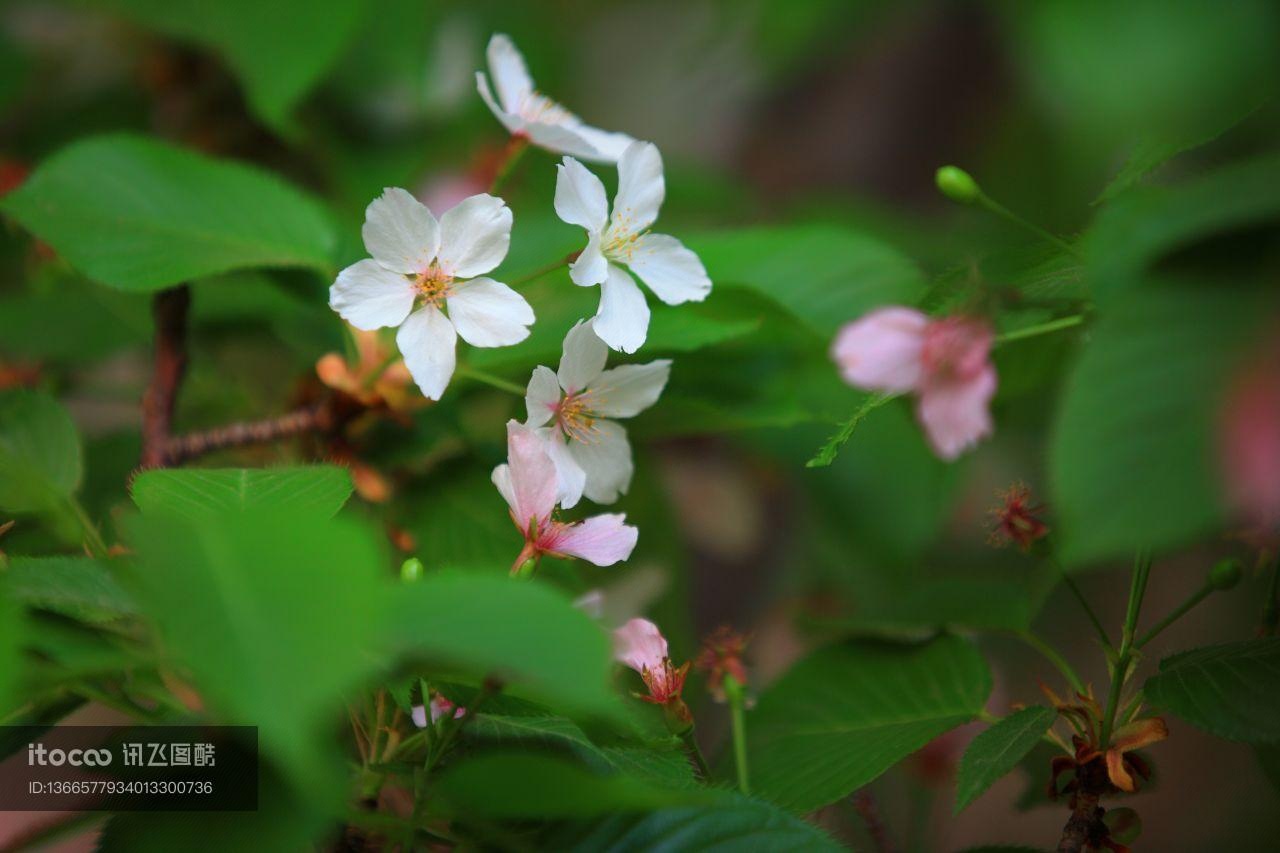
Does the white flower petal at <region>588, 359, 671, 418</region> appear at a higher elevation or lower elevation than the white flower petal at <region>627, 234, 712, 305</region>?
lower

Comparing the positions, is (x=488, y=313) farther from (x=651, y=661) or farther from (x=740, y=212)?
(x=740, y=212)

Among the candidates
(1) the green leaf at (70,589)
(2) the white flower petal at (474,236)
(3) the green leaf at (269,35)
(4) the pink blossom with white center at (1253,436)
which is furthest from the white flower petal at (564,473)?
(3) the green leaf at (269,35)

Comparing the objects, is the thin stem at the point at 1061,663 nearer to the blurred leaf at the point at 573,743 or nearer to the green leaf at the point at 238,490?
the blurred leaf at the point at 573,743

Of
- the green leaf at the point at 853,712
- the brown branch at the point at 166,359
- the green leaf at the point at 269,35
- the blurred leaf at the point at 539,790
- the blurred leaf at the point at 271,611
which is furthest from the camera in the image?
the green leaf at the point at 269,35

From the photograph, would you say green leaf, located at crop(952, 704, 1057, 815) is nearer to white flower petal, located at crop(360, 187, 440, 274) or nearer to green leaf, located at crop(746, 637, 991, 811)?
green leaf, located at crop(746, 637, 991, 811)

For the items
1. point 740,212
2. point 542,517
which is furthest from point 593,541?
point 740,212

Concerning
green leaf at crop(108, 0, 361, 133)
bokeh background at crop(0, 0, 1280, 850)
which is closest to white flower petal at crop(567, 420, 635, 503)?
bokeh background at crop(0, 0, 1280, 850)
